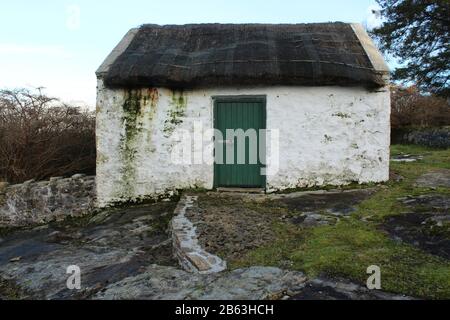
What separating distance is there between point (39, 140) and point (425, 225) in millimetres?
8536

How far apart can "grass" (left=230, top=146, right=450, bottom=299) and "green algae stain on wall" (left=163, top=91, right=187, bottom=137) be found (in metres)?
3.45

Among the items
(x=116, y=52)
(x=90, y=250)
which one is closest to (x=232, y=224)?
(x=90, y=250)

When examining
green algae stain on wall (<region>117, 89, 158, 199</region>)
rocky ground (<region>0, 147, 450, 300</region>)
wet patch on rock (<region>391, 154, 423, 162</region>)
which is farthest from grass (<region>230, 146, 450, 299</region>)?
wet patch on rock (<region>391, 154, 423, 162</region>)

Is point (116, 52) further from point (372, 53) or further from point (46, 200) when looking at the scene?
point (372, 53)

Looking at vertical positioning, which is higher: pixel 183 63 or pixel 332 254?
pixel 183 63

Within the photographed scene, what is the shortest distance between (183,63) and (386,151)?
4487 millimetres

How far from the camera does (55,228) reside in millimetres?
8242

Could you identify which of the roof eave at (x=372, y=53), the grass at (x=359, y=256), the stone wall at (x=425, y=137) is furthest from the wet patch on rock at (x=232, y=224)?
the stone wall at (x=425, y=137)

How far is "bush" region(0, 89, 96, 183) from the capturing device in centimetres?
980

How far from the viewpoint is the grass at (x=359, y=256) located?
3736 millimetres

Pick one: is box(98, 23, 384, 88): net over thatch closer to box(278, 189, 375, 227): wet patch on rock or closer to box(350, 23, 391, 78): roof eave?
box(350, 23, 391, 78): roof eave

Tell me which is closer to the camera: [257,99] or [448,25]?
[257,99]
